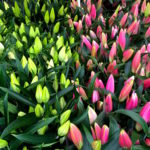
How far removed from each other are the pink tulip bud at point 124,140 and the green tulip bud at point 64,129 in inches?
8.4

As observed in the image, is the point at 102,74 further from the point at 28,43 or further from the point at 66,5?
the point at 66,5

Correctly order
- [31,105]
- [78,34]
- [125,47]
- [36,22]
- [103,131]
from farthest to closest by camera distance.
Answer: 1. [36,22]
2. [78,34]
3. [125,47]
4. [31,105]
5. [103,131]

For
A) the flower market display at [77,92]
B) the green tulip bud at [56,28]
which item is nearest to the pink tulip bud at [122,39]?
the flower market display at [77,92]

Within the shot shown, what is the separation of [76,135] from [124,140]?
0.63 ft

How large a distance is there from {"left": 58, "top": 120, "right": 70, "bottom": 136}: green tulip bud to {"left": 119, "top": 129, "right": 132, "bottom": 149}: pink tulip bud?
214mm

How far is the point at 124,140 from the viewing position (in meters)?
1.03

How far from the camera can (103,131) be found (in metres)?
1.07

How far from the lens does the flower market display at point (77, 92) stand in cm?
108

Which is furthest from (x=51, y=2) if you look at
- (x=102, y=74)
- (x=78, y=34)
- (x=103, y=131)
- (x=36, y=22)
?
(x=103, y=131)

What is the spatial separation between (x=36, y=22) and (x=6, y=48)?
71 centimetres

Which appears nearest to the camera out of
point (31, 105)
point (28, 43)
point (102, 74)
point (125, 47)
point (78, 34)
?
point (31, 105)

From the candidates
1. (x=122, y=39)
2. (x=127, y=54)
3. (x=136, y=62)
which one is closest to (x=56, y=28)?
(x=122, y=39)

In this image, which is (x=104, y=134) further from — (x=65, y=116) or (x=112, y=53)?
(x=112, y=53)

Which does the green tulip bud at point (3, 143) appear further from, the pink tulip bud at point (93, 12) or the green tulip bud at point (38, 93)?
the pink tulip bud at point (93, 12)
